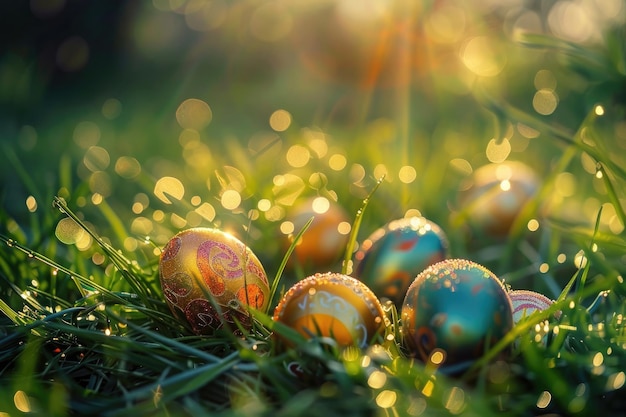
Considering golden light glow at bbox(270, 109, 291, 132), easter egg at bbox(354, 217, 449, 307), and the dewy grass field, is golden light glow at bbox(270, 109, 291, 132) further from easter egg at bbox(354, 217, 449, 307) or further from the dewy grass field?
→ easter egg at bbox(354, 217, 449, 307)

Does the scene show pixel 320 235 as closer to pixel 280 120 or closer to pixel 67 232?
pixel 67 232

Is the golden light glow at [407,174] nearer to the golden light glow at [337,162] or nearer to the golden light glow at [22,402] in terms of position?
the golden light glow at [337,162]

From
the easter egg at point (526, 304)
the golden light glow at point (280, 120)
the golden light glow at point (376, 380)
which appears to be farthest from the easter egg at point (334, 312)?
the golden light glow at point (280, 120)

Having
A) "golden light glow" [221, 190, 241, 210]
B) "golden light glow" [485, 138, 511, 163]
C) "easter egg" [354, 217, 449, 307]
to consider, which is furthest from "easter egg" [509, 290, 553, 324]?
"golden light glow" [485, 138, 511, 163]

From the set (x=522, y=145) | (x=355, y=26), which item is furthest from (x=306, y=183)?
(x=355, y=26)

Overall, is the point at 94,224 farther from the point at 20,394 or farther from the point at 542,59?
the point at 542,59

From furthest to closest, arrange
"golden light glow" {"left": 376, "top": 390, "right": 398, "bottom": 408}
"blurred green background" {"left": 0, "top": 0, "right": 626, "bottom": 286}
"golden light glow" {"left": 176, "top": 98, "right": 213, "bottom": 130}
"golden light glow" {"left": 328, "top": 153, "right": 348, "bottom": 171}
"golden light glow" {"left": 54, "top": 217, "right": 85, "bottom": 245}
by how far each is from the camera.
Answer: "golden light glow" {"left": 176, "top": 98, "right": 213, "bottom": 130}, "golden light glow" {"left": 328, "top": 153, "right": 348, "bottom": 171}, "blurred green background" {"left": 0, "top": 0, "right": 626, "bottom": 286}, "golden light glow" {"left": 54, "top": 217, "right": 85, "bottom": 245}, "golden light glow" {"left": 376, "top": 390, "right": 398, "bottom": 408}
